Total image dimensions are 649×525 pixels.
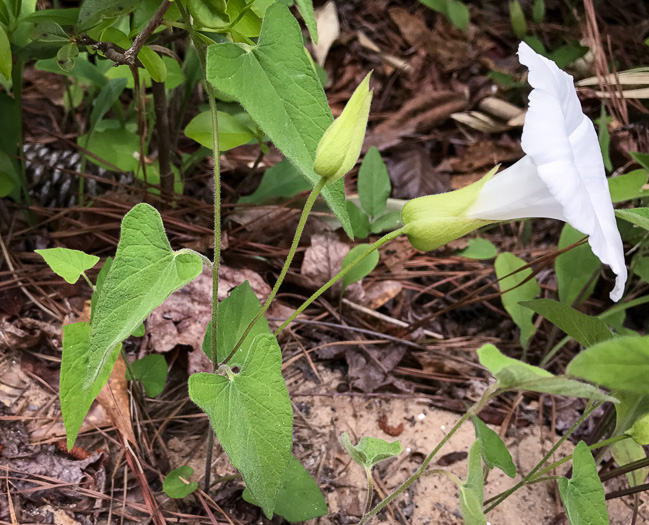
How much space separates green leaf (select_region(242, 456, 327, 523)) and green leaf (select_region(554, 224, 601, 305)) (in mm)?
726

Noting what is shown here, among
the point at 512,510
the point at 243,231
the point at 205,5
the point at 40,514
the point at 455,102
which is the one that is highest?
the point at 205,5

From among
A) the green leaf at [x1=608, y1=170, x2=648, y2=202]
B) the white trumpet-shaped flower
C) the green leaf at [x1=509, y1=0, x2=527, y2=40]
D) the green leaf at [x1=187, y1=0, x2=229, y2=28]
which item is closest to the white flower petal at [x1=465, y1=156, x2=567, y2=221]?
the white trumpet-shaped flower

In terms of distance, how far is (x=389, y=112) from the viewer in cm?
201

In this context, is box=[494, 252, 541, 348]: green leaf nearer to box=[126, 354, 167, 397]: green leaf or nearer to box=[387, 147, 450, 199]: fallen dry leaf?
box=[387, 147, 450, 199]: fallen dry leaf

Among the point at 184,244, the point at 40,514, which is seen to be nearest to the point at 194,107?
the point at 184,244

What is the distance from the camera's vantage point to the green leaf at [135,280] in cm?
66

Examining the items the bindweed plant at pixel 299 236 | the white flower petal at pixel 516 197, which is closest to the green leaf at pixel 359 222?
the bindweed plant at pixel 299 236

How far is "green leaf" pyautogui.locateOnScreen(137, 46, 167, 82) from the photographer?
99cm

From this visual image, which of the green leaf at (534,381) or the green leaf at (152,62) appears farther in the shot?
the green leaf at (152,62)

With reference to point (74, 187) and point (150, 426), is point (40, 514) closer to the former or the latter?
point (150, 426)

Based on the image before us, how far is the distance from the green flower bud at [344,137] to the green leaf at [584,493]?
0.47 meters

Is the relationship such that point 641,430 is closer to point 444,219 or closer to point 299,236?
point 444,219

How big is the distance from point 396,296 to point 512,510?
555mm

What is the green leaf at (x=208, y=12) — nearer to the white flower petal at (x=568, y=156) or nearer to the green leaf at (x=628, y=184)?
the white flower petal at (x=568, y=156)
